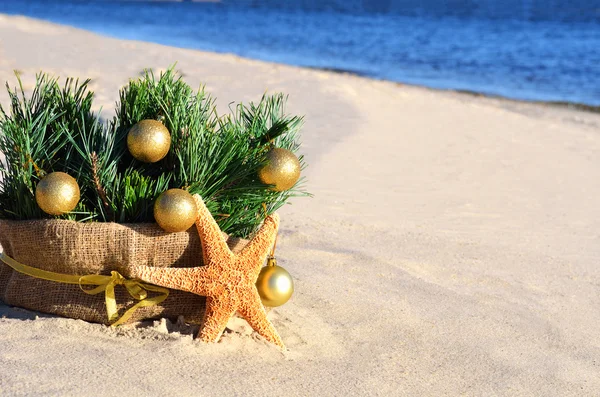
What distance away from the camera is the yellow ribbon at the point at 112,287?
2346mm

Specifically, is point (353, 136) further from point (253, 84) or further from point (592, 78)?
point (592, 78)

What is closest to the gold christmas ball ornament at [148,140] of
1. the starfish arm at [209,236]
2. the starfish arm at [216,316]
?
the starfish arm at [209,236]

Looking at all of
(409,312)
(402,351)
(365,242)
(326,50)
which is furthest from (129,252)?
(326,50)

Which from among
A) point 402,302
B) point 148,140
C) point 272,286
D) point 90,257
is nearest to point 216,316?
point 272,286

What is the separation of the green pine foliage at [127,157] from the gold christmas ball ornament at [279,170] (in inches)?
1.1

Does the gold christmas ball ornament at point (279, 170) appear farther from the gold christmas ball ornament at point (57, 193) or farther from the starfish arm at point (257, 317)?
the gold christmas ball ornament at point (57, 193)

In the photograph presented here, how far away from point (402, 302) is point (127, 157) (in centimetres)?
131

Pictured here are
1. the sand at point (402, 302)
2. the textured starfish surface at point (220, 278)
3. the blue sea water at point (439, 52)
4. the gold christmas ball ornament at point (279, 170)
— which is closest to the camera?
the sand at point (402, 302)

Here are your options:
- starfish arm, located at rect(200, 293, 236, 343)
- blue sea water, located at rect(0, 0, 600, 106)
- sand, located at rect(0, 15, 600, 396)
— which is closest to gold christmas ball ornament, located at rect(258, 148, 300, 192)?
starfish arm, located at rect(200, 293, 236, 343)

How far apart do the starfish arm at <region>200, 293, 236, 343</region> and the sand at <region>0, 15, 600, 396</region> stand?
0.12 ft

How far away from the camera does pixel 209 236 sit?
2.36 meters

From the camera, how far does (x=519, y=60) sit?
2247cm

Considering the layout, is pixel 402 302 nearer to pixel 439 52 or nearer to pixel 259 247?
pixel 259 247

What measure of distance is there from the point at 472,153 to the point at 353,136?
1.25 meters
